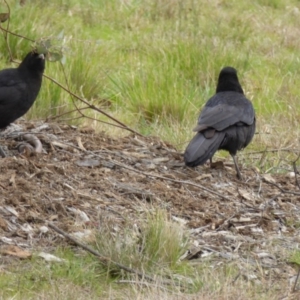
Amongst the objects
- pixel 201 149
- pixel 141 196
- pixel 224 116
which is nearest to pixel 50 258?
pixel 141 196

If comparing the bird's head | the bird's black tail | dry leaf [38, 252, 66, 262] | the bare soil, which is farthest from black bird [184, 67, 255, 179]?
dry leaf [38, 252, 66, 262]

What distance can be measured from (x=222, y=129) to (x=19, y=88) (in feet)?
4.69

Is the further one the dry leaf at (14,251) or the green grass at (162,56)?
the green grass at (162,56)

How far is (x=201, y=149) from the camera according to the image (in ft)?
21.2

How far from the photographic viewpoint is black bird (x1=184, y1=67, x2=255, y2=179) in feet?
21.2

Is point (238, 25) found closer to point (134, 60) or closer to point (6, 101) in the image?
point (134, 60)

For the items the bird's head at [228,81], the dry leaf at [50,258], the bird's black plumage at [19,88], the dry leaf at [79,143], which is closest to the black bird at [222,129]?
the bird's head at [228,81]

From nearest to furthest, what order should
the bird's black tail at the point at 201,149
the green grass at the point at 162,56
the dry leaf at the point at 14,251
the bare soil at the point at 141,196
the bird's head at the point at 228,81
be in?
1. the dry leaf at the point at 14,251
2. the bare soil at the point at 141,196
3. the bird's black tail at the point at 201,149
4. the bird's head at the point at 228,81
5. the green grass at the point at 162,56

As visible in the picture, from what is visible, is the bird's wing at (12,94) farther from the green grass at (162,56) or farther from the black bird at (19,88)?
the green grass at (162,56)

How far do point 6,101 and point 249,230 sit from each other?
6.30 feet

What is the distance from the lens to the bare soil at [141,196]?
527 cm

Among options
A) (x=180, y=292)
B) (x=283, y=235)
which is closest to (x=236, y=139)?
(x=283, y=235)

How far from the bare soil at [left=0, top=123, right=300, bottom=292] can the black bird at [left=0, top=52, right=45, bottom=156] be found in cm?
21

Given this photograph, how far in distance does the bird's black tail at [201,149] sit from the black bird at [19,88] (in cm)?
116
